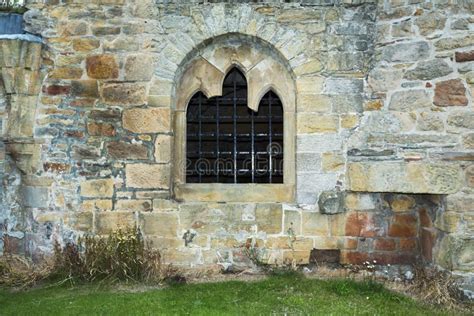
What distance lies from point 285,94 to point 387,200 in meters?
1.61

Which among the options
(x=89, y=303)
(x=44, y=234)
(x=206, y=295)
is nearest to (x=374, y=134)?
(x=206, y=295)

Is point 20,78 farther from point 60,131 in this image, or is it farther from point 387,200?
point 387,200

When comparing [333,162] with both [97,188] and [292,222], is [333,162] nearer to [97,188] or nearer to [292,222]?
[292,222]

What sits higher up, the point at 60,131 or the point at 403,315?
the point at 60,131

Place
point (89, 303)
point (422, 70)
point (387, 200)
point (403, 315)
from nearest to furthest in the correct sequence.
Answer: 1. point (403, 315)
2. point (89, 303)
3. point (422, 70)
4. point (387, 200)

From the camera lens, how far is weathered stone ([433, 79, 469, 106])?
477 cm

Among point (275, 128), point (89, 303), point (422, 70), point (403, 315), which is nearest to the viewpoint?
Result: point (403, 315)

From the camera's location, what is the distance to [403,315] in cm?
420

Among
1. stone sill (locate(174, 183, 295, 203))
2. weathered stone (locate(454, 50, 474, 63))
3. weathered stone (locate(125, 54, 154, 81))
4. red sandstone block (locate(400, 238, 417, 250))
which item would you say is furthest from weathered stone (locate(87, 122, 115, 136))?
weathered stone (locate(454, 50, 474, 63))

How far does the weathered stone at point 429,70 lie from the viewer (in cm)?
483

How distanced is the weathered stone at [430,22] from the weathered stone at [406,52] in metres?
0.14

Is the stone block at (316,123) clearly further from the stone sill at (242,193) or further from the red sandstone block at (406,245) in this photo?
the red sandstone block at (406,245)

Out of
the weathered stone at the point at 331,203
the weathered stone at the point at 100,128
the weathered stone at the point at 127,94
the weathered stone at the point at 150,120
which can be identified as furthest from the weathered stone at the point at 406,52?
the weathered stone at the point at 100,128

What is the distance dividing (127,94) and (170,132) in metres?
0.63
